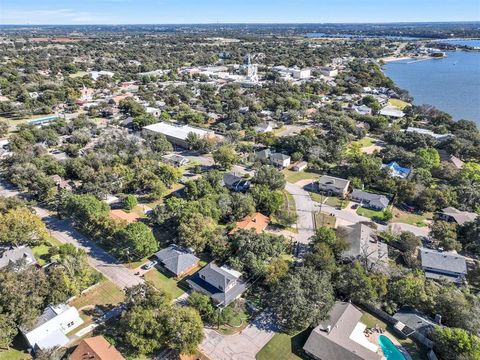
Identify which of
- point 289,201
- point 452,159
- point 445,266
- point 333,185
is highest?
point 452,159

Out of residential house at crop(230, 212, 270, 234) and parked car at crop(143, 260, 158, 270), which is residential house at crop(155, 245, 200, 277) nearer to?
parked car at crop(143, 260, 158, 270)

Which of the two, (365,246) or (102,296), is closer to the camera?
(102,296)

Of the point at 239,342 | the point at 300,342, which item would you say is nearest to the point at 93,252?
the point at 239,342

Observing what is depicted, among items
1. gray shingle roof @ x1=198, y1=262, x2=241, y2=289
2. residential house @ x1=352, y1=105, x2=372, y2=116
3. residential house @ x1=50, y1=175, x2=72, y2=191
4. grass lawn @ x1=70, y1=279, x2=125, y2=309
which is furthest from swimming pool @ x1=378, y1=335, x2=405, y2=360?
residential house @ x1=352, y1=105, x2=372, y2=116

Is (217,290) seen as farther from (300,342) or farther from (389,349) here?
(389,349)

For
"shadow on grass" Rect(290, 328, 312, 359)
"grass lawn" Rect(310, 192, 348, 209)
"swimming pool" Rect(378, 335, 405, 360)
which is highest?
"grass lawn" Rect(310, 192, 348, 209)

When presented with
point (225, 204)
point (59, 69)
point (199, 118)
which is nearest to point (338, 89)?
point (199, 118)
